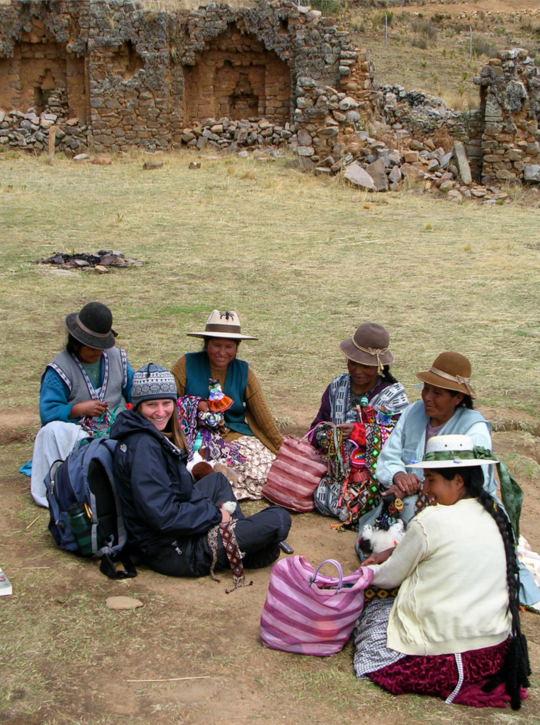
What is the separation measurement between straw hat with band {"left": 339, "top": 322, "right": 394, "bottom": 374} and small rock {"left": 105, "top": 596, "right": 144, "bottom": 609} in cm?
194

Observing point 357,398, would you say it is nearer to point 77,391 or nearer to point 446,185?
point 77,391

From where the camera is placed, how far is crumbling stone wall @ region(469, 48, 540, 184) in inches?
682

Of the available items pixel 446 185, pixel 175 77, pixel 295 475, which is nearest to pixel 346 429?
pixel 295 475

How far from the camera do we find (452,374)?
415cm

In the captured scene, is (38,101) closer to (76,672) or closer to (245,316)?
(245,316)

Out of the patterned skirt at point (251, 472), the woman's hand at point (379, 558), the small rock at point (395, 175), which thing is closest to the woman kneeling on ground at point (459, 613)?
the woman's hand at point (379, 558)

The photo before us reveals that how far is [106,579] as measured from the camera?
3.94 metres

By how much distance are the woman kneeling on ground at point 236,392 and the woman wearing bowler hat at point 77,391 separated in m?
0.53

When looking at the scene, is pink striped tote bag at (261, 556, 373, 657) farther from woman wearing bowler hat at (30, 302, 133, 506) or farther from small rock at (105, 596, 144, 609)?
woman wearing bowler hat at (30, 302, 133, 506)

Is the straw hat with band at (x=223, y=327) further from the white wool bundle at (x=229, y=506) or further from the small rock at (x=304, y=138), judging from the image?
the small rock at (x=304, y=138)

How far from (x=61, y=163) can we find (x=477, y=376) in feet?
50.1

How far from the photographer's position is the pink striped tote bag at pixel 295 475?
487cm

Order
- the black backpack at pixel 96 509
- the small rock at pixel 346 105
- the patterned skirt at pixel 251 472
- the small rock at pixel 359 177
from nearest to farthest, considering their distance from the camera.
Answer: the black backpack at pixel 96 509 → the patterned skirt at pixel 251 472 → the small rock at pixel 359 177 → the small rock at pixel 346 105

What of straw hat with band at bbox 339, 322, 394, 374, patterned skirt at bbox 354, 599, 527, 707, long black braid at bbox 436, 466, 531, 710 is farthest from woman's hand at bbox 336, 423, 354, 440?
patterned skirt at bbox 354, 599, 527, 707
